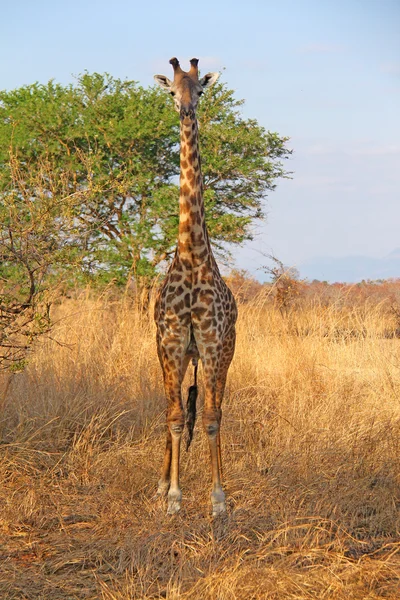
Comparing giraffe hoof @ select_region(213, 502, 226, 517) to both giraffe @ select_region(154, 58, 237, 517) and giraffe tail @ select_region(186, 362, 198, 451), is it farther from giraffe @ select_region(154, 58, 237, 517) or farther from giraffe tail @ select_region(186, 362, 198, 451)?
giraffe tail @ select_region(186, 362, 198, 451)

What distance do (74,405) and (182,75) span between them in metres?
2.80

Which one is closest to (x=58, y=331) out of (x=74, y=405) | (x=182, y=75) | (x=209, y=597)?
(x=74, y=405)

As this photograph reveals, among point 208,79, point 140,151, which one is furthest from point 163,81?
point 140,151

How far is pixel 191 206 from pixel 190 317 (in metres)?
0.72

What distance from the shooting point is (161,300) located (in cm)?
536

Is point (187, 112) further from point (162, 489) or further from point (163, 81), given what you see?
point (162, 489)

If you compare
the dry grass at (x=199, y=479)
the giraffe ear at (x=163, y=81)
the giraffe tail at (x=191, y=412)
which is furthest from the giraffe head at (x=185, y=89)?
the dry grass at (x=199, y=479)

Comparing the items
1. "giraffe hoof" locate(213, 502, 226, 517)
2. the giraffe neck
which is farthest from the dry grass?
the giraffe neck

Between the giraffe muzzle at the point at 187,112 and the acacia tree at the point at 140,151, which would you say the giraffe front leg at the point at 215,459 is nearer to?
the giraffe muzzle at the point at 187,112

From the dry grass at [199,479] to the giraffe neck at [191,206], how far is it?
1.55m

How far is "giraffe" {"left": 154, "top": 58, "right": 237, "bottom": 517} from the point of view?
5.25 metres

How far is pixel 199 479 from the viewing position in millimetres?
5801

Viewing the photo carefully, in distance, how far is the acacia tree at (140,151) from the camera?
13203mm

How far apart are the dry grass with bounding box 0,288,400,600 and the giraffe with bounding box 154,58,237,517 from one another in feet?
1.03
